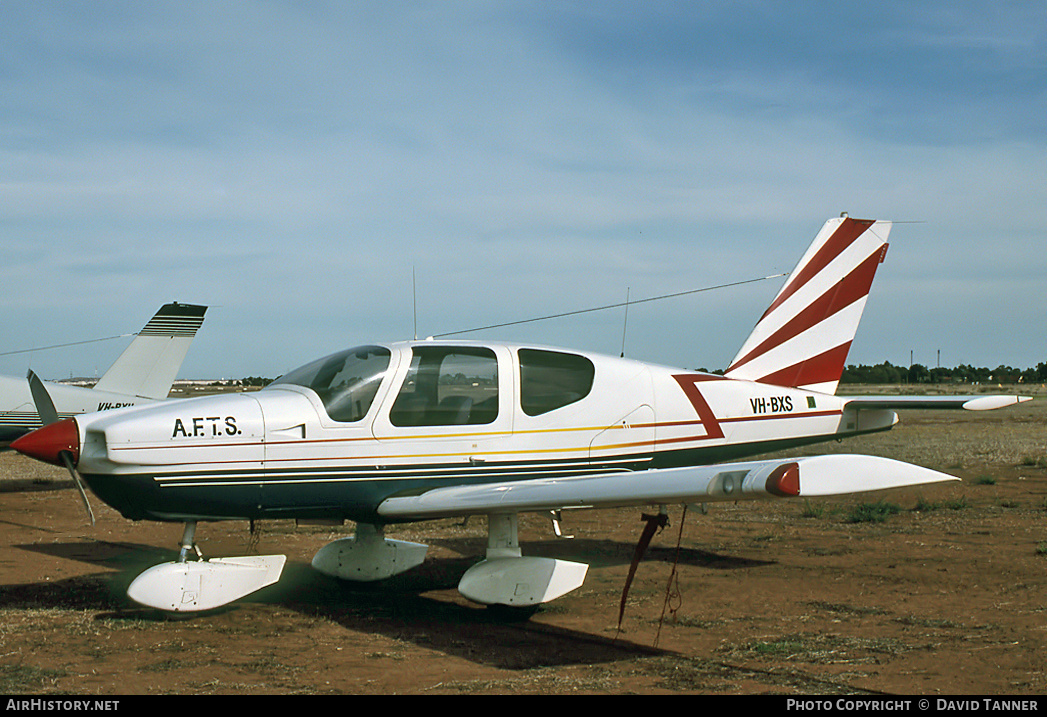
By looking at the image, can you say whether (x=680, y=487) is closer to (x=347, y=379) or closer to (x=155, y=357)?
(x=347, y=379)

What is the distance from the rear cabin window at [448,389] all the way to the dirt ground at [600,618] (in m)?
1.62

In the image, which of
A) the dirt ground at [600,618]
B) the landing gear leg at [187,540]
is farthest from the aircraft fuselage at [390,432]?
the dirt ground at [600,618]

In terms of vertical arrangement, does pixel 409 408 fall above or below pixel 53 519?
above

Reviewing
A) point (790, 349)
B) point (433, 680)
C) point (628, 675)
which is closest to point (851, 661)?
point (628, 675)

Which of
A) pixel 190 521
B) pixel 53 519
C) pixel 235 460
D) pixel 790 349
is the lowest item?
pixel 53 519

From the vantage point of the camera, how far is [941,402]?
8.62 m

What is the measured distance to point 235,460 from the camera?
671 cm

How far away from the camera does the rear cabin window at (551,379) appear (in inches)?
296

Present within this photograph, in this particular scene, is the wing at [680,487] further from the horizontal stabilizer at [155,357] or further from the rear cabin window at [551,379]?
the horizontal stabilizer at [155,357]

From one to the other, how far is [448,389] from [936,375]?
110485 mm

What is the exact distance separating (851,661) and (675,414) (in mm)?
3015

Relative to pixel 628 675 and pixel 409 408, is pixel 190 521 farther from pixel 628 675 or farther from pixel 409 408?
pixel 628 675

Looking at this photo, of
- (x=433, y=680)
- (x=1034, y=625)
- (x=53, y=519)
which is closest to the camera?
(x=433, y=680)

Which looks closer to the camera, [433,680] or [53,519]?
[433,680]
